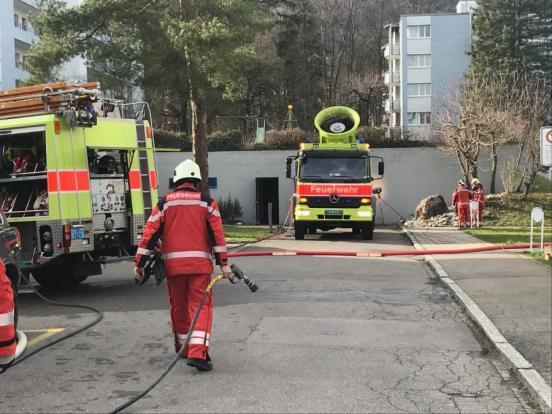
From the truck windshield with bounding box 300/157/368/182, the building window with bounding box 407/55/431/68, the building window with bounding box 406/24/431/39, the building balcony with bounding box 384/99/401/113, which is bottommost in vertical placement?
the truck windshield with bounding box 300/157/368/182

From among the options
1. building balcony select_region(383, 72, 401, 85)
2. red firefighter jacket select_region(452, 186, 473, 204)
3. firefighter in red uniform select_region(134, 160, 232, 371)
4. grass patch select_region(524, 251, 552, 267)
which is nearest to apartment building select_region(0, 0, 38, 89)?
red firefighter jacket select_region(452, 186, 473, 204)

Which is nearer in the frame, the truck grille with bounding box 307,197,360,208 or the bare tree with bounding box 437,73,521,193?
the truck grille with bounding box 307,197,360,208

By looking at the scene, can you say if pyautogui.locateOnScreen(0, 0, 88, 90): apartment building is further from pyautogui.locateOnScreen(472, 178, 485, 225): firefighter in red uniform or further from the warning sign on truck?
the warning sign on truck

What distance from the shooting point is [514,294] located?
9273mm

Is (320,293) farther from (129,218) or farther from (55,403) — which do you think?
(55,403)

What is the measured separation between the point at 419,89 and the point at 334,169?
175 ft

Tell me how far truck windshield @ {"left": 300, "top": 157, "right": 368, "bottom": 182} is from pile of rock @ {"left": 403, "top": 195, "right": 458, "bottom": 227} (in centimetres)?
738

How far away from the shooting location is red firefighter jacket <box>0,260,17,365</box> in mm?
3227

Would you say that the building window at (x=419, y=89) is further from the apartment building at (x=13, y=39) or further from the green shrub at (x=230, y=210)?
the green shrub at (x=230, y=210)

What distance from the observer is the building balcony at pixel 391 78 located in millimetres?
69812

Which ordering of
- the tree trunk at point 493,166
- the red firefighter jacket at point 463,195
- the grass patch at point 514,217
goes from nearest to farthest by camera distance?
the grass patch at point 514,217 < the red firefighter jacket at point 463,195 < the tree trunk at point 493,166

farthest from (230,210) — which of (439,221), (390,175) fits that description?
(439,221)

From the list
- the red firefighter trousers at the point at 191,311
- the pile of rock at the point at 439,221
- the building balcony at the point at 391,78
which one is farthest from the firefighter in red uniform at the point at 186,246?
the building balcony at the point at 391,78

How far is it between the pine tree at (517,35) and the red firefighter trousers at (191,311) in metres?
52.5
